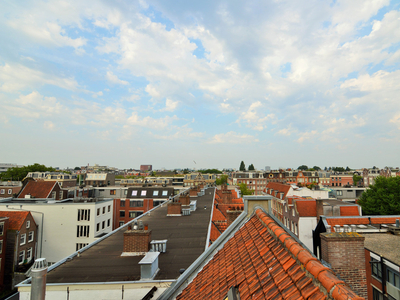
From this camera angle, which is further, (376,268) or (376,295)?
(376,295)

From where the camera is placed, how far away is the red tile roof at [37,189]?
49.7 meters

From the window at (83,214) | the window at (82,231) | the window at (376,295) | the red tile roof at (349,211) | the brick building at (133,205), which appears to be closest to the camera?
the window at (376,295)

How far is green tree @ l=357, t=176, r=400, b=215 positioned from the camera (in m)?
38.0

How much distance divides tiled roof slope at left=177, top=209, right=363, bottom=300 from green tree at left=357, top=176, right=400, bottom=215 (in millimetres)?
44416

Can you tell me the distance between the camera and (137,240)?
13.3m

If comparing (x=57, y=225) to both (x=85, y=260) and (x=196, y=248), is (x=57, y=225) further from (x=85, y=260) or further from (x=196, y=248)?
(x=196, y=248)

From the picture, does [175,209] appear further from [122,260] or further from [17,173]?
[17,173]

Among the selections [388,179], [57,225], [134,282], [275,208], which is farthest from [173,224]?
[388,179]

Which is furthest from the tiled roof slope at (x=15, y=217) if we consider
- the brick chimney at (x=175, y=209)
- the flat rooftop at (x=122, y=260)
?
the brick chimney at (x=175, y=209)

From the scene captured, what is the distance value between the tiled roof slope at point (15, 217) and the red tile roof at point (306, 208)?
129ft

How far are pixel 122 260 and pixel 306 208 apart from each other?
27.3m

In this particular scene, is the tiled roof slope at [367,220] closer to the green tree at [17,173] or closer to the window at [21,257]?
the window at [21,257]

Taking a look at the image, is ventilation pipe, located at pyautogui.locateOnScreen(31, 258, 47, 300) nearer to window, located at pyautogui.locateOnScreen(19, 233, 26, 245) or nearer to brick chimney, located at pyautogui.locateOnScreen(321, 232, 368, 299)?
brick chimney, located at pyautogui.locateOnScreen(321, 232, 368, 299)

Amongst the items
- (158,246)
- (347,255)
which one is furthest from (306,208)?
(158,246)
